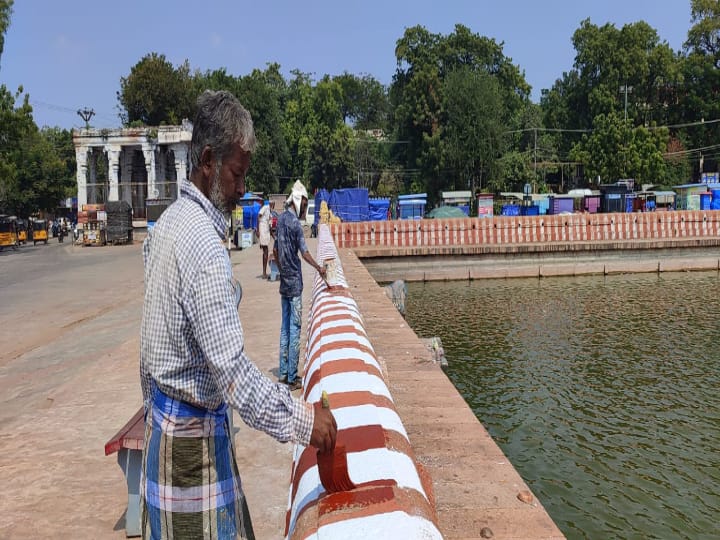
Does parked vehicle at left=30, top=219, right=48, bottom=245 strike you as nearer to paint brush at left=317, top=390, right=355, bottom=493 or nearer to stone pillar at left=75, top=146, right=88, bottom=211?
stone pillar at left=75, top=146, right=88, bottom=211

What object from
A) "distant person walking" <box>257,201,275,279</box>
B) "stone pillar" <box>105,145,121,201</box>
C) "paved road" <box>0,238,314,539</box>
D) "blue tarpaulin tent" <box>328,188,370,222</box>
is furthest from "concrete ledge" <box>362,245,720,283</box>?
"stone pillar" <box>105,145,121,201</box>

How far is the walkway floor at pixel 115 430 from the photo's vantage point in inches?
137

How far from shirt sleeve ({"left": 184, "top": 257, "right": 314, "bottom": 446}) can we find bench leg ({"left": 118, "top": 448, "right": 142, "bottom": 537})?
2.01 meters

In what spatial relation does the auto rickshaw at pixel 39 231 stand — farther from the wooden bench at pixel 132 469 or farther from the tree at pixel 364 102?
the tree at pixel 364 102

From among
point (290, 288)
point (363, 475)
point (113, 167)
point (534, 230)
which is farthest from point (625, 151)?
point (363, 475)

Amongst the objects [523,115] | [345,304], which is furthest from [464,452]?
[523,115]

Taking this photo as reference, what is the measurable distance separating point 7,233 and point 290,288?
3485cm

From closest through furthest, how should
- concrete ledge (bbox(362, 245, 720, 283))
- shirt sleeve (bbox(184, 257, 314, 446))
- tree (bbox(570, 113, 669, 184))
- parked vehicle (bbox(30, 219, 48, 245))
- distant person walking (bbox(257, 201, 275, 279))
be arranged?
shirt sleeve (bbox(184, 257, 314, 446))
distant person walking (bbox(257, 201, 275, 279))
concrete ledge (bbox(362, 245, 720, 283))
parked vehicle (bbox(30, 219, 48, 245))
tree (bbox(570, 113, 669, 184))

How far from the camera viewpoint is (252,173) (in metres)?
55.7

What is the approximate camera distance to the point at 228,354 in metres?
1.87

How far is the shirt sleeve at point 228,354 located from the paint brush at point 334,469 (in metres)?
0.23

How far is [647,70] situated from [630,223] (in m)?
36.3

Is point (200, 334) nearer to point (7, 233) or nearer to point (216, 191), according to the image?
point (216, 191)

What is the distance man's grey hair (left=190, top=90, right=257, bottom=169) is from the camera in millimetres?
2076
